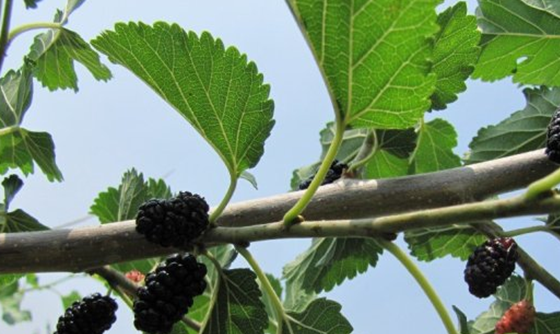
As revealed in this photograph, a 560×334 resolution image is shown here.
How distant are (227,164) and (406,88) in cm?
30

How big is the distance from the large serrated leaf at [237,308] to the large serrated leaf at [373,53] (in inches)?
11.6

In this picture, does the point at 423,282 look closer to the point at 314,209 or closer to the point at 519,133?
the point at 314,209

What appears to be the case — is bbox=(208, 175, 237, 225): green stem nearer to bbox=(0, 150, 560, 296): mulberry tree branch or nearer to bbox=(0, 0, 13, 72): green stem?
bbox=(0, 150, 560, 296): mulberry tree branch

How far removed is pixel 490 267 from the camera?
1.02 meters

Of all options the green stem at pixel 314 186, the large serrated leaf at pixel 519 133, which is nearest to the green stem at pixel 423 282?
the green stem at pixel 314 186

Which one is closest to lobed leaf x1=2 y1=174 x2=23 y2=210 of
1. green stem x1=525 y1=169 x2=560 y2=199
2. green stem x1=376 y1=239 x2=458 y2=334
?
green stem x1=376 y1=239 x2=458 y2=334

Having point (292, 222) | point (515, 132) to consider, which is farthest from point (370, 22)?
point (515, 132)

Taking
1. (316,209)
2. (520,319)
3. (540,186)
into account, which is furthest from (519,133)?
(540,186)

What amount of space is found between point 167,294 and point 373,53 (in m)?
0.38

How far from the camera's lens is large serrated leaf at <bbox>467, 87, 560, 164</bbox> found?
4.36 feet

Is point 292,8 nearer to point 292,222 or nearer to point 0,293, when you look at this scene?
point 292,222

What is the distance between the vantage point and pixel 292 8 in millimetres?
733

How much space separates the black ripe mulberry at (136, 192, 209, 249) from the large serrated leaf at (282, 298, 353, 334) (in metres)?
0.22

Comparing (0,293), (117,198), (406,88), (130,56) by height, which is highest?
(0,293)
